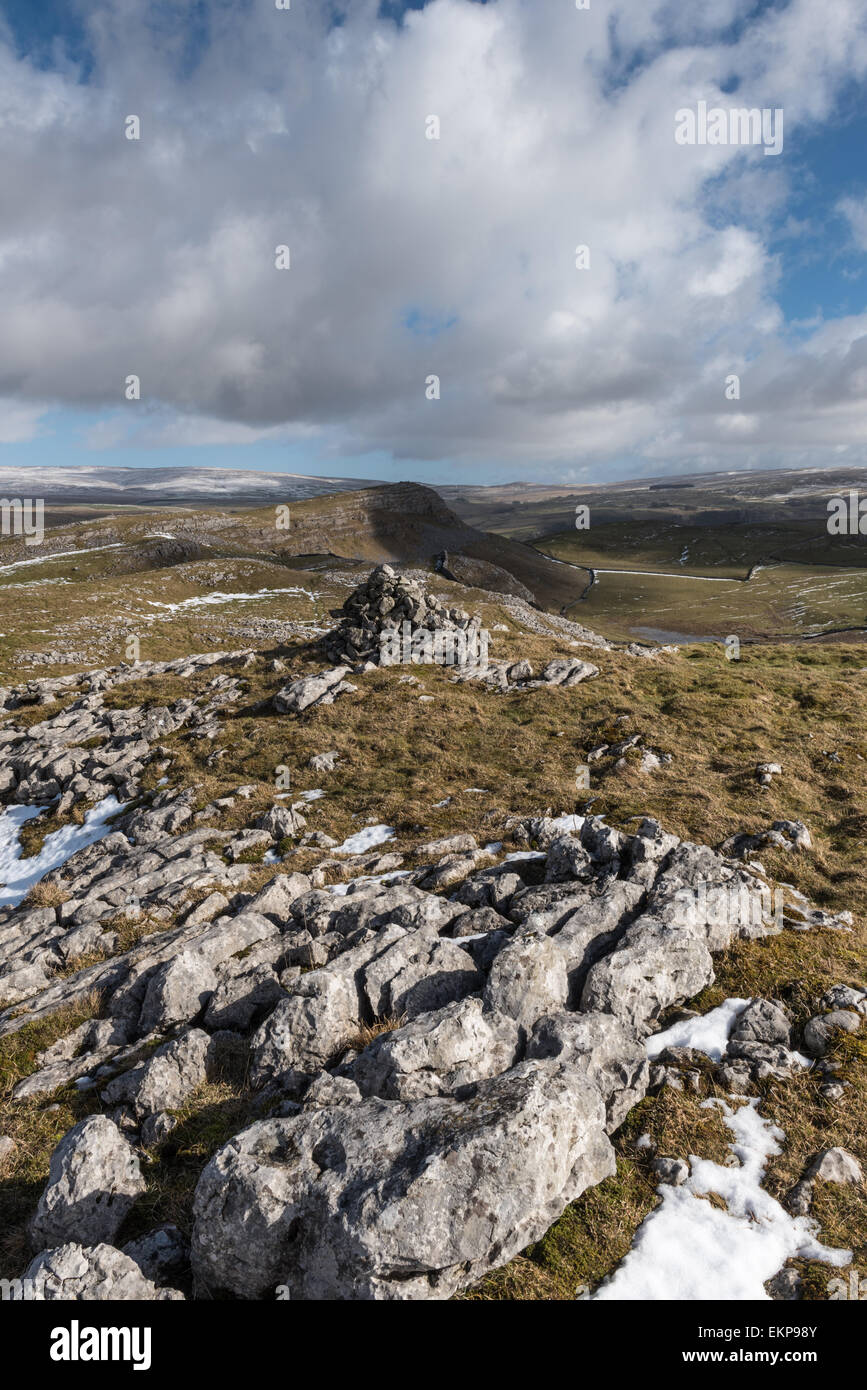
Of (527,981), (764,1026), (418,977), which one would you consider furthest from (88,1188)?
(764,1026)

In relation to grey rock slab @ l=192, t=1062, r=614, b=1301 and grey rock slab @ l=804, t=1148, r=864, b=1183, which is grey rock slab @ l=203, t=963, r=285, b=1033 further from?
grey rock slab @ l=804, t=1148, r=864, b=1183

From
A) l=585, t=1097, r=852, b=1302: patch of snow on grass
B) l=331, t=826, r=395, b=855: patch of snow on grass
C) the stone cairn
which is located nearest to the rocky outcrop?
l=585, t=1097, r=852, b=1302: patch of snow on grass

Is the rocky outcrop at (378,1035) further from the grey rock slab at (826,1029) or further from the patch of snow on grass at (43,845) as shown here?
the patch of snow on grass at (43,845)

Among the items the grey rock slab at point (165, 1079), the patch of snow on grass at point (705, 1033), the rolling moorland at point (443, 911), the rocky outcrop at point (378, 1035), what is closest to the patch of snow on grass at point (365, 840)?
the rolling moorland at point (443, 911)

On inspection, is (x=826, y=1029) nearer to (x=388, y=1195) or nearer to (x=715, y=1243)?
(x=715, y=1243)

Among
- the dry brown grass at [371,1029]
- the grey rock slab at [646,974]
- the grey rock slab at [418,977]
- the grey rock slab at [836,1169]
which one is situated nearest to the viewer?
the grey rock slab at [836,1169]
